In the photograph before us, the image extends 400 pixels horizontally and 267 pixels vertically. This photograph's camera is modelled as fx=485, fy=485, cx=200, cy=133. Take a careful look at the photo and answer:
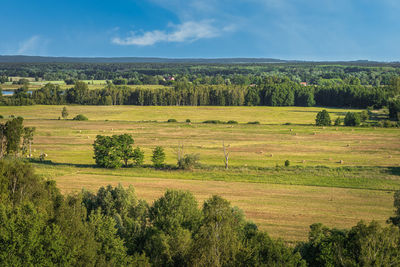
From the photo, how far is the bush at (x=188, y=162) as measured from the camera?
160 feet

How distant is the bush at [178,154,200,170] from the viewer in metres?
48.9

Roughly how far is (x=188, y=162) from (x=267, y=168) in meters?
8.07

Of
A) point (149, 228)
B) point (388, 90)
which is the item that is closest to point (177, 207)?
point (149, 228)

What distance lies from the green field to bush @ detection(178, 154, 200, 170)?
1.09m

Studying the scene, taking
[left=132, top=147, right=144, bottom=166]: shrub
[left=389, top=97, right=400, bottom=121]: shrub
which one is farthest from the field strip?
[left=389, top=97, right=400, bottom=121]: shrub

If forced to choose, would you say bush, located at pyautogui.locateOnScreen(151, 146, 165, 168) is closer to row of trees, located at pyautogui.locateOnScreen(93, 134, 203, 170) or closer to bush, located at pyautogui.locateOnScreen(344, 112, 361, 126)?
row of trees, located at pyautogui.locateOnScreen(93, 134, 203, 170)

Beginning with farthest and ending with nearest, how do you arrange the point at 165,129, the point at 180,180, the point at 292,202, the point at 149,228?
the point at 165,129 < the point at 180,180 < the point at 292,202 < the point at 149,228

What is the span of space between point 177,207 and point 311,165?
29.6 m

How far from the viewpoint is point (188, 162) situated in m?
49.0

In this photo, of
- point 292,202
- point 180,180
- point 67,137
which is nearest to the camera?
point 292,202

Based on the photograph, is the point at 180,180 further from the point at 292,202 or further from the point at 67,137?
the point at 67,137

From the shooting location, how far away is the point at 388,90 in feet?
428

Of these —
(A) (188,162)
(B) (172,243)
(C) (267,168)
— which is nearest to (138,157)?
(A) (188,162)

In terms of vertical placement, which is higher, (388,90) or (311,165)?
(388,90)
